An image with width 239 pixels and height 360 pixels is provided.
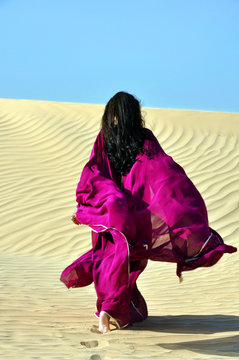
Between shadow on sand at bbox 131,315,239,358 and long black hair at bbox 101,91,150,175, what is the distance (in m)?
1.07

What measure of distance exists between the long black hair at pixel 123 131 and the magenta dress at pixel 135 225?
0.05 metres

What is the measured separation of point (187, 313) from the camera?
16.9 feet

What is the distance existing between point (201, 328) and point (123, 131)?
1432 mm

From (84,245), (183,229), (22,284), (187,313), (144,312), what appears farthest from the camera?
(84,245)

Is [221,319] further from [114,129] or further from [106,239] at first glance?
[114,129]

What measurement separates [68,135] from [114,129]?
939cm

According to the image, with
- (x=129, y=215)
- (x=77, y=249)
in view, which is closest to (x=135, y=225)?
(x=129, y=215)

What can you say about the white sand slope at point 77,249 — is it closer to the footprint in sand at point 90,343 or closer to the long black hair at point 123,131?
the footprint in sand at point 90,343

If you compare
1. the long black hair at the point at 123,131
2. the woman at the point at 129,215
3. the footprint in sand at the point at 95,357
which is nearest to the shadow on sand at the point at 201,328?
the woman at the point at 129,215

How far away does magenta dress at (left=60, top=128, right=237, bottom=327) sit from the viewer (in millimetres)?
4051

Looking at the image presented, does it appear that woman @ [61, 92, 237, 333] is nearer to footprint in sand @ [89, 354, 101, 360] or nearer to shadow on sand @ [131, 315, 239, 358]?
shadow on sand @ [131, 315, 239, 358]

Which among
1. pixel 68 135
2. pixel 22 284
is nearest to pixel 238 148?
pixel 68 135

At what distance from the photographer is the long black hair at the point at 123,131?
4.25m

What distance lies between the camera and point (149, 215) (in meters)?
4.14
